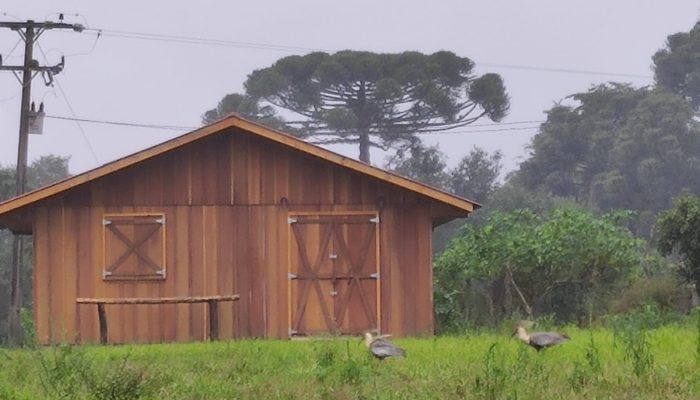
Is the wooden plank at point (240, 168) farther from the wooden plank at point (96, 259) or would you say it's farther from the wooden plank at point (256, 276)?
the wooden plank at point (96, 259)

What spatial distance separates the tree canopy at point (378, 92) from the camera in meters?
53.1

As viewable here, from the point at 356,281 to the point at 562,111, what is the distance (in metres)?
41.2

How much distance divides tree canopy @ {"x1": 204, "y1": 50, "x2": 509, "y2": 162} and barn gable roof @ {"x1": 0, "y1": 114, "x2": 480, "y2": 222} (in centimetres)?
3308

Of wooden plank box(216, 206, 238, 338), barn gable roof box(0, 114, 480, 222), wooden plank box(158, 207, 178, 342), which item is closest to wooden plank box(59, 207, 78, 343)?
barn gable roof box(0, 114, 480, 222)

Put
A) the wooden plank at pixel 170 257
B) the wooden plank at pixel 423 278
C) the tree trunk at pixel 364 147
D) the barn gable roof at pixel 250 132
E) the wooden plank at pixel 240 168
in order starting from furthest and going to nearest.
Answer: the tree trunk at pixel 364 147 < the wooden plank at pixel 423 278 < the wooden plank at pixel 240 168 < the wooden plank at pixel 170 257 < the barn gable roof at pixel 250 132

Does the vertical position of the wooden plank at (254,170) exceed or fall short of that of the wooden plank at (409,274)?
it exceeds it

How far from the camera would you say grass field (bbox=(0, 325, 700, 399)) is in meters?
10.1

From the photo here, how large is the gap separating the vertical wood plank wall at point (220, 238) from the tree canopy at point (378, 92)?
1289 inches

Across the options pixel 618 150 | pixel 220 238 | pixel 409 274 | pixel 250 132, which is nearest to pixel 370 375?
pixel 409 274

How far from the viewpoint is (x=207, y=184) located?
1942cm

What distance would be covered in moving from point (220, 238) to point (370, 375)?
8429 millimetres

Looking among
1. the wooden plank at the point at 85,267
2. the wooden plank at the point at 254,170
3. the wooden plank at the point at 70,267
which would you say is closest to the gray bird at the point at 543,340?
the wooden plank at the point at 254,170

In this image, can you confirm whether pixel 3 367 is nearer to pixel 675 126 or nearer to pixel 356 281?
pixel 356 281

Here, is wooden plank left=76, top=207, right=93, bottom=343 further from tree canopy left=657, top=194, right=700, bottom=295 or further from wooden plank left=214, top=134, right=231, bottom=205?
tree canopy left=657, top=194, right=700, bottom=295
